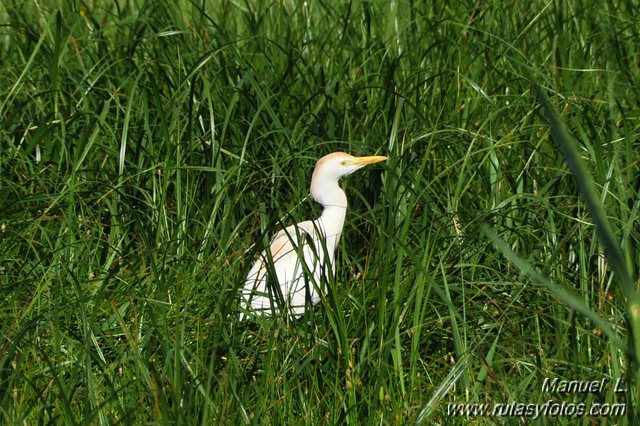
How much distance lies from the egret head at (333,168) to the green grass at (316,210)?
0.25 feet

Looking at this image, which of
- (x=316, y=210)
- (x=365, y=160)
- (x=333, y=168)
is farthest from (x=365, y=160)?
(x=316, y=210)

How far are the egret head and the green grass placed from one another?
0.25 feet

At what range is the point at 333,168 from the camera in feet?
11.5

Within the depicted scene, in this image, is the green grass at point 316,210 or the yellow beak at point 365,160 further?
the yellow beak at point 365,160

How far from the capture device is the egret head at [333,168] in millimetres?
3516

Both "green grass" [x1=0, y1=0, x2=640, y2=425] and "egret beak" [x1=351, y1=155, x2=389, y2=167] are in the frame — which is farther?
"egret beak" [x1=351, y1=155, x2=389, y2=167]

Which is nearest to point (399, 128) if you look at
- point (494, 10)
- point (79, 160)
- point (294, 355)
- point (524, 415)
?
point (494, 10)

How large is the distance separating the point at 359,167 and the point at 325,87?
0.49 m

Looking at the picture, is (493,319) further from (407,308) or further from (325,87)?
(325,87)

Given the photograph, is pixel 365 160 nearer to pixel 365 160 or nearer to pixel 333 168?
pixel 365 160

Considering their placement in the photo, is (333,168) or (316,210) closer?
(333,168)

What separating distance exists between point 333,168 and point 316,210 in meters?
0.43

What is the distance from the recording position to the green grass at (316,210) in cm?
254

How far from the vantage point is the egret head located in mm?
3516
